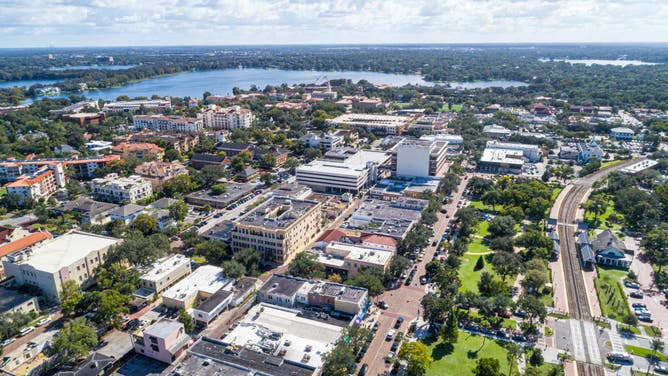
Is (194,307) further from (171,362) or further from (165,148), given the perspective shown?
(165,148)

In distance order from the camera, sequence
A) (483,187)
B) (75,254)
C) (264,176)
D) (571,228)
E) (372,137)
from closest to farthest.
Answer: (75,254) → (571,228) → (483,187) → (264,176) → (372,137)

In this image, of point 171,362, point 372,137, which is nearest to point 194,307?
point 171,362

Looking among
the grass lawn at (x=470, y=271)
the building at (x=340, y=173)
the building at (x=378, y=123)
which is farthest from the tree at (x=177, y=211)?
the building at (x=378, y=123)

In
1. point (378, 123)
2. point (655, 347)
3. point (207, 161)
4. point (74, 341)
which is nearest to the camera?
point (74, 341)

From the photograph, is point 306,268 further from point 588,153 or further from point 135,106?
point 135,106

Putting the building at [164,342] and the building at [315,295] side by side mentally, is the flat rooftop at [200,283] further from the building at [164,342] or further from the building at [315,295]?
the building at [164,342]

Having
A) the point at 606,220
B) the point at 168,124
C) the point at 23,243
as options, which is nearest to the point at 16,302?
the point at 23,243
